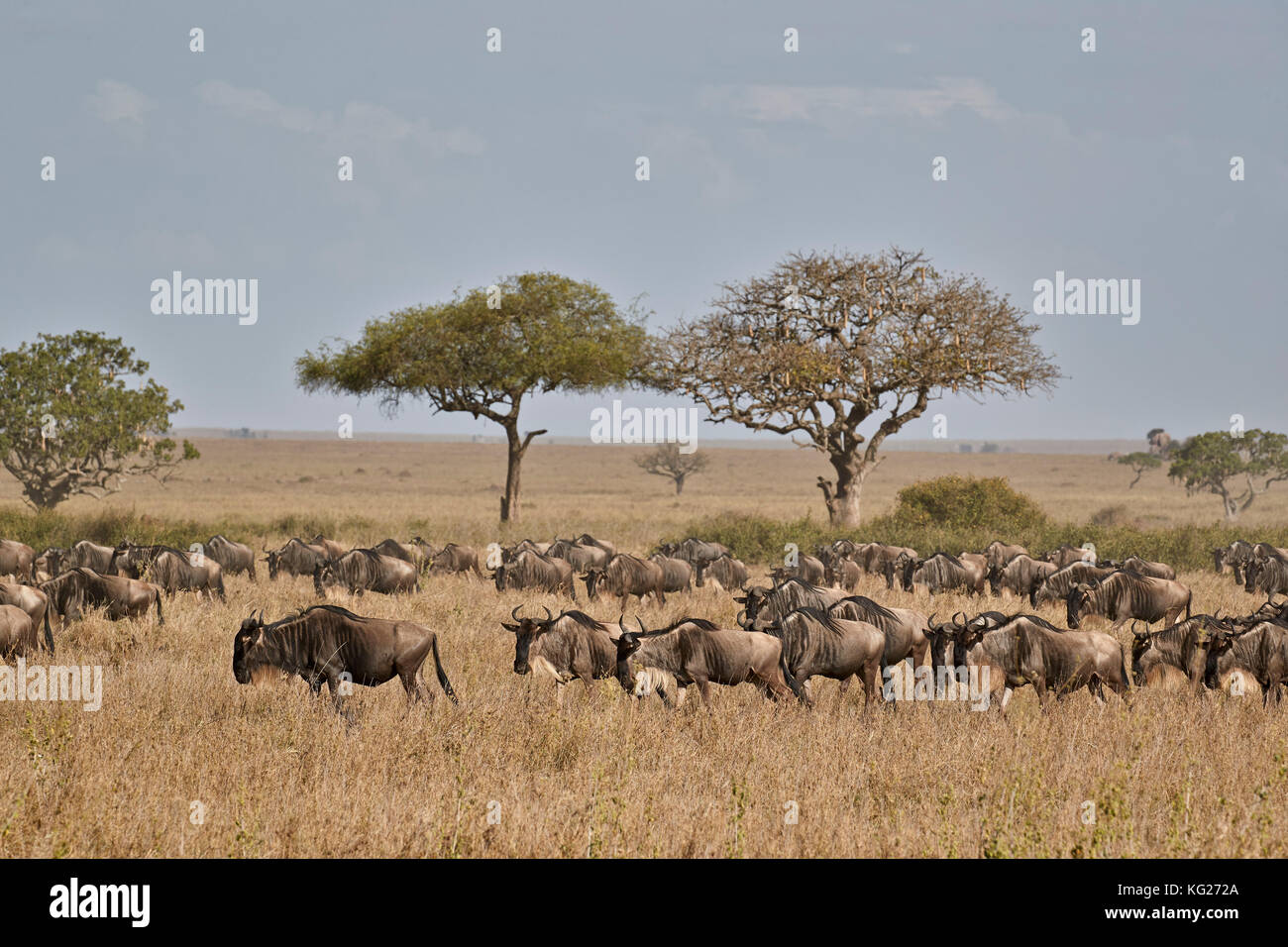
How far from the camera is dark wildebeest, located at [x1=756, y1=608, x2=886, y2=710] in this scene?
9383mm

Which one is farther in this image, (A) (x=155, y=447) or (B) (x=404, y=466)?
(B) (x=404, y=466)

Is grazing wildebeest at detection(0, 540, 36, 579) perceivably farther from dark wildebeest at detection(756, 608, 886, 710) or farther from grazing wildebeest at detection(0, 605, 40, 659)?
dark wildebeest at detection(756, 608, 886, 710)

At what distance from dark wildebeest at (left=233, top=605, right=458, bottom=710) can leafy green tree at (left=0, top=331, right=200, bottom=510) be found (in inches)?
1015

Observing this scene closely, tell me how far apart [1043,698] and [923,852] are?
13.7ft

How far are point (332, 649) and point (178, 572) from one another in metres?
9.91

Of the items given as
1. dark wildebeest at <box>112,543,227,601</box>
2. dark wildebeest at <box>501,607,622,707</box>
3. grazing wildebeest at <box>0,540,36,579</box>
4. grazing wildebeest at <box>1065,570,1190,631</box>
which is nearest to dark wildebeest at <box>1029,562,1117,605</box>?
grazing wildebeest at <box>1065,570,1190,631</box>

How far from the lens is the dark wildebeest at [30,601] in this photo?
11.2m

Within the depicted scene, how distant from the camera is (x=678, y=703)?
9.16 meters

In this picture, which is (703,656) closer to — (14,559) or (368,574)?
(368,574)

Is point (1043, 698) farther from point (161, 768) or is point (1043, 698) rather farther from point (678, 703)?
point (161, 768)

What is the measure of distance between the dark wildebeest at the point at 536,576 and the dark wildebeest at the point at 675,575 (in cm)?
165

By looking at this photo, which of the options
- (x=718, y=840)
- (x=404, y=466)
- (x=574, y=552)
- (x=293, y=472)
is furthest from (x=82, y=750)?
(x=404, y=466)

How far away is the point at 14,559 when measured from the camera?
732 inches

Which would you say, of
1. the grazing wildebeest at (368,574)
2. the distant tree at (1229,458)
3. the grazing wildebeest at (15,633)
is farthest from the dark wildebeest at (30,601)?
the distant tree at (1229,458)
